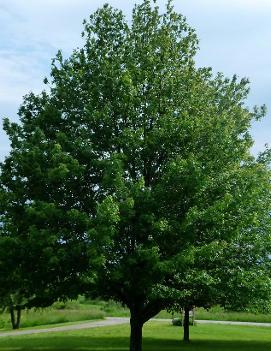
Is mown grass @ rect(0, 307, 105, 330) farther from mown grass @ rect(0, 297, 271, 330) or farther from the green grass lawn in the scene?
the green grass lawn

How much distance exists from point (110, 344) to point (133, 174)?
1343cm

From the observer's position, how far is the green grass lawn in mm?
30000

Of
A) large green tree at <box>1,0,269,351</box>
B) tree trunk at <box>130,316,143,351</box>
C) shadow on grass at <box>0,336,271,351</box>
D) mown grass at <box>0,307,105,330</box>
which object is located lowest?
shadow on grass at <box>0,336,271,351</box>

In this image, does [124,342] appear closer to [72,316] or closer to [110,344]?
[110,344]

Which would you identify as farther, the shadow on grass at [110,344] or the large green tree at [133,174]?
the shadow on grass at [110,344]

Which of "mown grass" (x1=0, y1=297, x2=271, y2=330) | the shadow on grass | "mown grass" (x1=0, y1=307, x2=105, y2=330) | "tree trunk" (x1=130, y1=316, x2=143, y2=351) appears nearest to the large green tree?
"tree trunk" (x1=130, y1=316, x2=143, y2=351)

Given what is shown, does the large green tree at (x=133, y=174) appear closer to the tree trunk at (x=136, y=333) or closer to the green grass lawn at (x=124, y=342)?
the tree trunk at (x=136, y=333)

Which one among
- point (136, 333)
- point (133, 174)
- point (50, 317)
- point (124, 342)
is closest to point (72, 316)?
point (50, 317)

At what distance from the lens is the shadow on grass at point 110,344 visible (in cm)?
2952

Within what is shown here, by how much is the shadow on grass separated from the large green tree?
6420 mm

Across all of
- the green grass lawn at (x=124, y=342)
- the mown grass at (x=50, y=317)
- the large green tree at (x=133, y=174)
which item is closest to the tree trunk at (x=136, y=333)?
the large green tree at (x=133, y=174)

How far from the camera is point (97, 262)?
18.7 meters

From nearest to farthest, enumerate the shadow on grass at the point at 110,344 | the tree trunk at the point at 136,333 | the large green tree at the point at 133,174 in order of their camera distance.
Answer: the large green tree at the point at 133,174 < the tree trunk at the point at 136,333 < the shadow on grass at the point at 110,344

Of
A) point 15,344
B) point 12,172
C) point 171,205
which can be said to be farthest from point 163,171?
point 15,344
